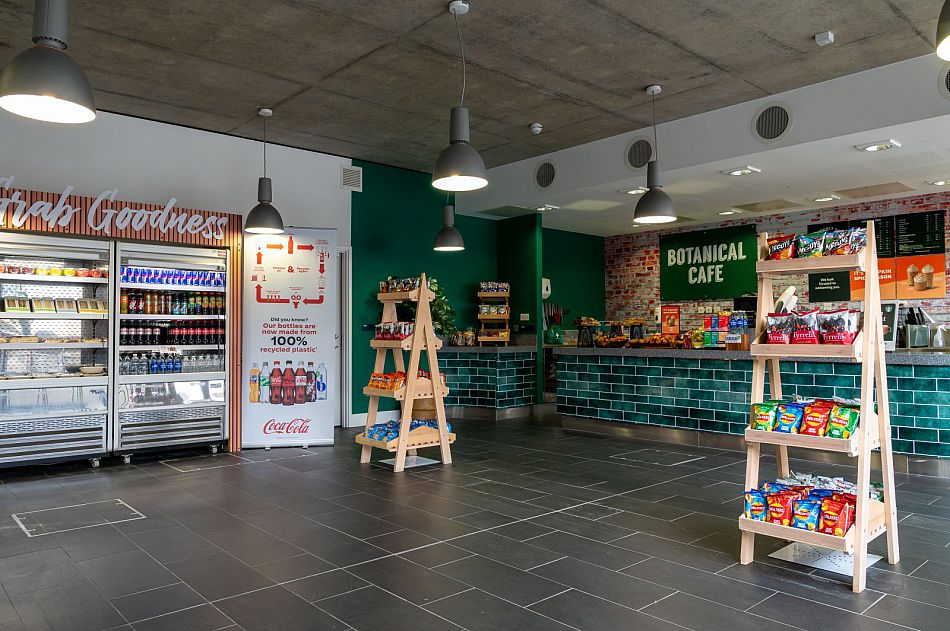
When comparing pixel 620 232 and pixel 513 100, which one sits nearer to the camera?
pixel 513 100

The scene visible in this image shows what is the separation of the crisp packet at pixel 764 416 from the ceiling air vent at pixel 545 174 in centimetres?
543

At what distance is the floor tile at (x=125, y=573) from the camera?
10.2 ft

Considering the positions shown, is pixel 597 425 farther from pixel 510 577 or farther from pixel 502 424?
pixel 510 577

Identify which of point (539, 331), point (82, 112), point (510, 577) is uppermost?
point (82, 112)

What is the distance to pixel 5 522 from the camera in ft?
13.7

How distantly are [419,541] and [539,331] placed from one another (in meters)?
6.07

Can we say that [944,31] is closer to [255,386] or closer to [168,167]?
[255,386]

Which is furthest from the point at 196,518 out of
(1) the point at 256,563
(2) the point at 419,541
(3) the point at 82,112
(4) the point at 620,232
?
(4) the point at 620,232

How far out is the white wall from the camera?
20.5 ft

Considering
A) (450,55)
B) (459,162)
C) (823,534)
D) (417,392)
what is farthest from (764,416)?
(450,55)

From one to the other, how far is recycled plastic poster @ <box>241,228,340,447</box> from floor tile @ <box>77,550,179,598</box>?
3311mm

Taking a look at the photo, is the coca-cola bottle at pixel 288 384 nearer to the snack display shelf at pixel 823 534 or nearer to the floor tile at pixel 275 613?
the floor tile at pixel 275 613

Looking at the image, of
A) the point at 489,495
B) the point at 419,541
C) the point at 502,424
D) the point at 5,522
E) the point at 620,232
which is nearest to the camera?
the point at 419,541

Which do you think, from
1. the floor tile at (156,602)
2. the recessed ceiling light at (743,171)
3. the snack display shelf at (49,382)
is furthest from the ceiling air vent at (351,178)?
the floor tile at (156,602)
